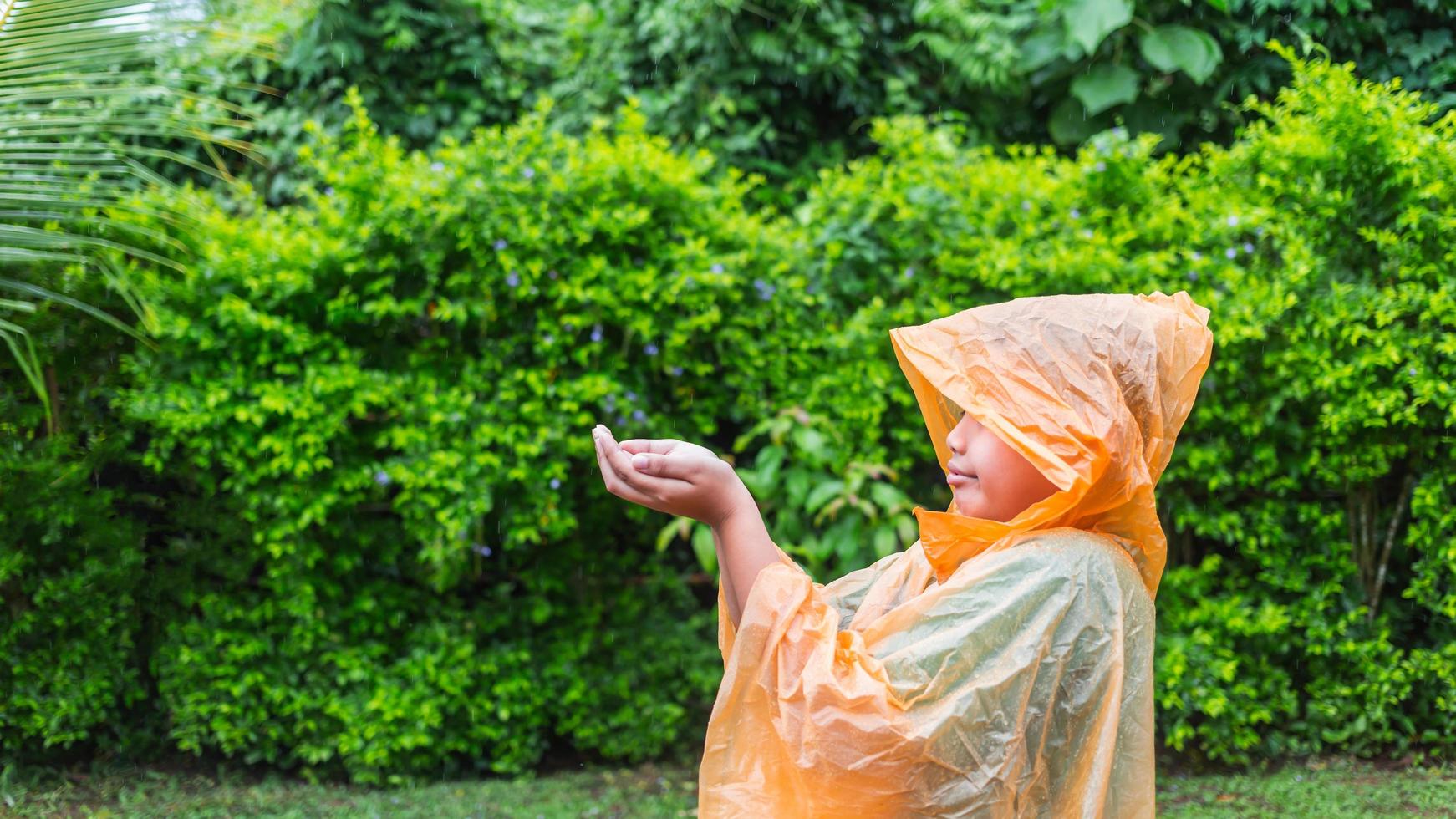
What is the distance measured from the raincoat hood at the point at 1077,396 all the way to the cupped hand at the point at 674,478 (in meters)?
0.30

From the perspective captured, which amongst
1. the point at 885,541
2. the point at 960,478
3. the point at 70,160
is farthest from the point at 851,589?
the point at 70,160

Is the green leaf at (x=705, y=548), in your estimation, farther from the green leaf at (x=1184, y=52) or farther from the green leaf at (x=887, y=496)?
the green leaf at (x=1184, y=52)

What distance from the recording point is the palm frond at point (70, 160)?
401 centimetres

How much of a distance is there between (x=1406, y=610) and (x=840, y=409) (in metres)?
2.19

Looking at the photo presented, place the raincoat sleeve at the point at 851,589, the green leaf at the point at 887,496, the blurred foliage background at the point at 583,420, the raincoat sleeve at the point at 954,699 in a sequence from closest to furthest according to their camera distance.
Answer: the raincoat sleeve at the point at 954,699
the raincoat sleeve at the point at 851,589
the blurred foliage background at the point at 583,420
the green leaf at the point at 887,496

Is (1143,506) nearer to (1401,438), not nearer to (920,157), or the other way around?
(1401,438)

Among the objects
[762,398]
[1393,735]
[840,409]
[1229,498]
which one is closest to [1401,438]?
[1229,498]

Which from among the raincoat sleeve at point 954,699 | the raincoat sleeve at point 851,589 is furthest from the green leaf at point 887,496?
the raincoat sleeve at point 954,699

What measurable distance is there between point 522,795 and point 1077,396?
3.26m

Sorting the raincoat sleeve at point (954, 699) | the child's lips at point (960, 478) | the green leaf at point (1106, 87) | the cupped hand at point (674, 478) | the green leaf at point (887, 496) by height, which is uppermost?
the green leaf at point (1106, 87)

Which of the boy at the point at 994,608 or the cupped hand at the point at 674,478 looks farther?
the cupped hand at the point at 674,478

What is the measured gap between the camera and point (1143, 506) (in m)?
1.85

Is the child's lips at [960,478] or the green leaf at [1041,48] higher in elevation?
the green leaf at [1041,48]

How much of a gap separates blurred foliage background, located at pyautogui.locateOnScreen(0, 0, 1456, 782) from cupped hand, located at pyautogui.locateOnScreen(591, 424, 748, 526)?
250 centimetres
